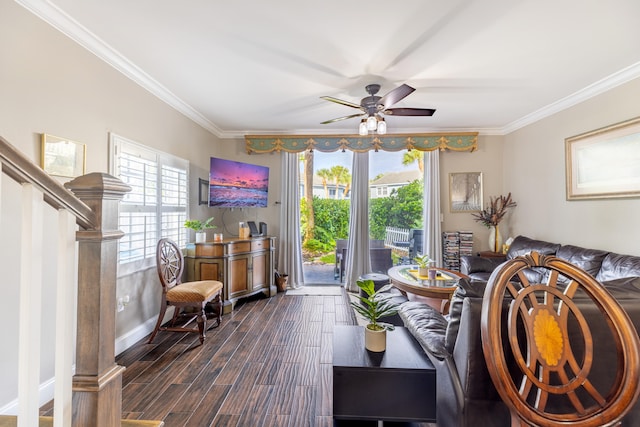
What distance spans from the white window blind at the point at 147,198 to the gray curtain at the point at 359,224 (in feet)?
8.56

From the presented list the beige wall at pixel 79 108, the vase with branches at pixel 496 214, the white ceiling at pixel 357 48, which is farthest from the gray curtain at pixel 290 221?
the vase with branches at pixel 496 214

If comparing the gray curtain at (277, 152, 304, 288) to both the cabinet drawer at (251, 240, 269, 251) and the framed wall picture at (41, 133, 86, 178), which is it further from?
the framed wall picture at (41, 133, 86, 178)

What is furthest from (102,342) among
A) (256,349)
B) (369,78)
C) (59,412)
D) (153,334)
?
(369,78)

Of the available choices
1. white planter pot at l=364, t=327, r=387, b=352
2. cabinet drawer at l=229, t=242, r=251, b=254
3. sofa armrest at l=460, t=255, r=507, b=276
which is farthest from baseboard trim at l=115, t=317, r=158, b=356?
sofa armrest at l=460, t=255, r=507, b=276

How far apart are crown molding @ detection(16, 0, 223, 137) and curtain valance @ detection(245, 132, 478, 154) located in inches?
54.1

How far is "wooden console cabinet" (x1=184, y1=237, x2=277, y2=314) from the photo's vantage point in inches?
141

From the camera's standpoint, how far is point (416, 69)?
9.19ft

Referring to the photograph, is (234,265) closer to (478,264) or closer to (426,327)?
(426,327)

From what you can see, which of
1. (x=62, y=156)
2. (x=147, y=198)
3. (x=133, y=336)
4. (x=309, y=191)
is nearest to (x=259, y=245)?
(x=309, y=191)

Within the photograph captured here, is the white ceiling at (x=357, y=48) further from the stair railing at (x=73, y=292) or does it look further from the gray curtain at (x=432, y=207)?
the stair railing at (x=73, y=292)

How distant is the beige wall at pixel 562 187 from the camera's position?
116 inches

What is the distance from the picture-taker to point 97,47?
2334 millimetres

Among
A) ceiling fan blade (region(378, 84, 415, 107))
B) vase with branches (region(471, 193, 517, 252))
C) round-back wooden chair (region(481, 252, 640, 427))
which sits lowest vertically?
round-back wooden chair (region(481, 252, 640, 427))

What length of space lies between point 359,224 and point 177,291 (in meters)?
2.93
